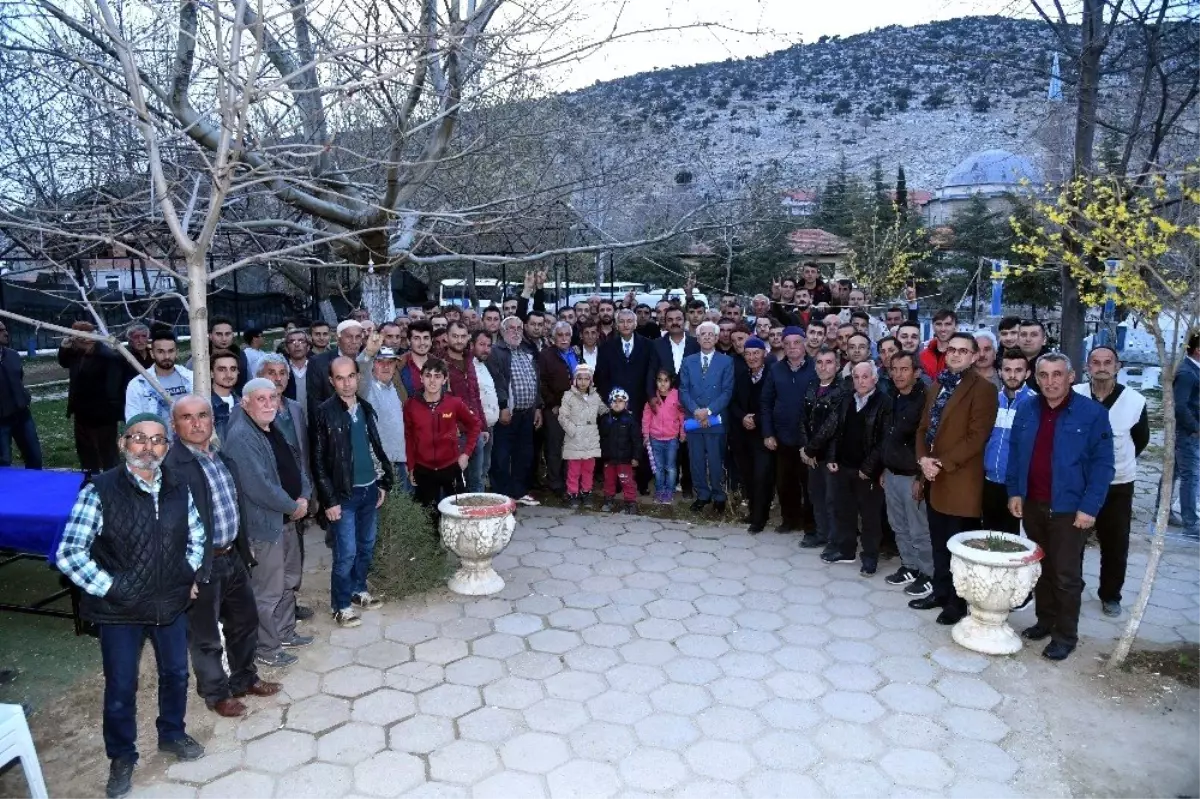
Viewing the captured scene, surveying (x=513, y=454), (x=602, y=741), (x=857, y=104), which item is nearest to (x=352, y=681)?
(x=602, y=741)

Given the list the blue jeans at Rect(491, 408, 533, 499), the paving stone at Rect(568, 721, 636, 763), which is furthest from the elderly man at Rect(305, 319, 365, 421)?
the paving stone at Rect(568, 721, 636, 763)

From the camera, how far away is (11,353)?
819 cm

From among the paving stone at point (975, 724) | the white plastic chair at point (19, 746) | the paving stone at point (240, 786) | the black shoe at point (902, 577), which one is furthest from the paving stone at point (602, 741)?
the black shoe at point (902, 577)

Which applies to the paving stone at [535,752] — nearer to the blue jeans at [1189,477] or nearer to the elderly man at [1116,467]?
the elderly man at [1116,467]

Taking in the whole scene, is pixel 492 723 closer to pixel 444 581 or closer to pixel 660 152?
pixel 444 581

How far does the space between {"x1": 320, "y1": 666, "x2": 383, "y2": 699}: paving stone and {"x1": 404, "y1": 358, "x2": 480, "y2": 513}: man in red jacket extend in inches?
65.1

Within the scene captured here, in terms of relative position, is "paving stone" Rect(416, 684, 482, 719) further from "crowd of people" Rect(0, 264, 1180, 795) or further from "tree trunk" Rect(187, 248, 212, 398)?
"tree trunk" Rect(187, 248, 212, 398)

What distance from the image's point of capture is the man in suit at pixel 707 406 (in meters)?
7.54

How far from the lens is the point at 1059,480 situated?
4879 mm

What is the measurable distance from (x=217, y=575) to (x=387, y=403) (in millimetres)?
2123

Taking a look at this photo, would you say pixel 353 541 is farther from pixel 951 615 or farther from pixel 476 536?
pixel 951 615

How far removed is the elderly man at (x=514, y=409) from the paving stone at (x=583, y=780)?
4217mm

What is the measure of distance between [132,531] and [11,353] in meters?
6.09

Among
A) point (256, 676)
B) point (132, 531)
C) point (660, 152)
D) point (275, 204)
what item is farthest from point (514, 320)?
point (132, 531)
